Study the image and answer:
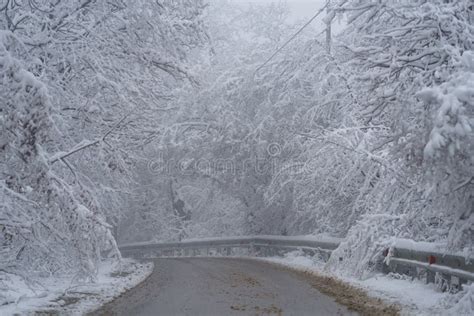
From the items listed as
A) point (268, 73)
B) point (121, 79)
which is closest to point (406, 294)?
point (121, 79)

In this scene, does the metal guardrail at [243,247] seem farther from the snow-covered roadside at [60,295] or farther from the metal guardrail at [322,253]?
the snow-covered roadside at [60,295]

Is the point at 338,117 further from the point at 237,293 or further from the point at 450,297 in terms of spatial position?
the point at 450,297

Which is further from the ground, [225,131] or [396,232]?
[225,131]

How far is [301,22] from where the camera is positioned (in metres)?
31.3

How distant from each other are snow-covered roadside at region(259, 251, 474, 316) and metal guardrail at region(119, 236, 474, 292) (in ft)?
0.75

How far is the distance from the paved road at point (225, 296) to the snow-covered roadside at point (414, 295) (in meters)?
1.07

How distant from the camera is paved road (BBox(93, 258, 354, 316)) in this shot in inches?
389

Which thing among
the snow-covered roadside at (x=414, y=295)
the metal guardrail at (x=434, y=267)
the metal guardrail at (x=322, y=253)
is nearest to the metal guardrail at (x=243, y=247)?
the metal guardrail at (x=322, y=253)

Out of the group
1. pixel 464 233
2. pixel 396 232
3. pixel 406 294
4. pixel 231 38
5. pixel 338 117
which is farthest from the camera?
pixel 231 38

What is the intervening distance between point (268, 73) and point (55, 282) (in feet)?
58.0

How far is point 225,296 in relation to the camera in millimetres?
11594
